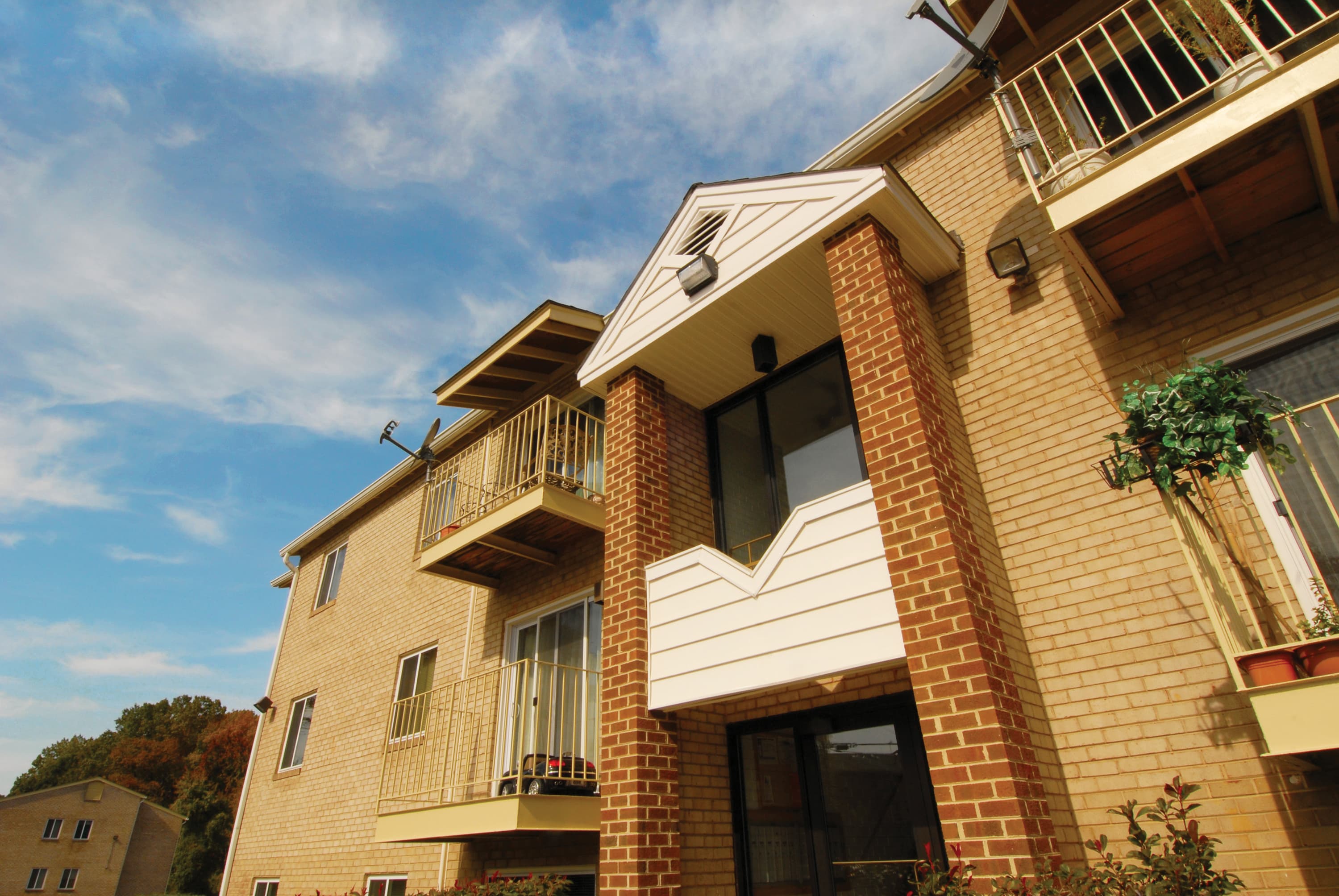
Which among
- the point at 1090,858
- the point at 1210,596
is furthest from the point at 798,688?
the point at 1210,596

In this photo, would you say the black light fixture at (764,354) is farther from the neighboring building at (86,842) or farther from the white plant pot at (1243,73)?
the neighboring building at (86,842)

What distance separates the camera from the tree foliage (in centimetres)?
3247

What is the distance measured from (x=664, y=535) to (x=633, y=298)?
2.43 metres

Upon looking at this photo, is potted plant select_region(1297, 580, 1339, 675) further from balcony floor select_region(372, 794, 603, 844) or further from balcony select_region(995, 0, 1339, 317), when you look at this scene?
balcony floor select_region(372, 794, 603, 844)

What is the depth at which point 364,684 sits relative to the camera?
40.0 ft

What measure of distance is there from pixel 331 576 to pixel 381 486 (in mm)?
2588

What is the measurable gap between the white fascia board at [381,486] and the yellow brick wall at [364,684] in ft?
0.70

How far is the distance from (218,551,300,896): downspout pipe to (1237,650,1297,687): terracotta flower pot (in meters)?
15.4

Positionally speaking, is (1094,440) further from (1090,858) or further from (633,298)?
(633,298)

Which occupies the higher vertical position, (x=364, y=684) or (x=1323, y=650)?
(x=364, y=684)

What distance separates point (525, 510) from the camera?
26.5 ft

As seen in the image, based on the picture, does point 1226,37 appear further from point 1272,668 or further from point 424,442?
point 424,442

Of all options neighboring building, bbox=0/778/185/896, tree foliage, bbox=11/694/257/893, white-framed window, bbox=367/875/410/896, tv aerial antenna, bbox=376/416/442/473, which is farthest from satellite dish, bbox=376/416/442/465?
neighboring building, bbox=0/778/185/896

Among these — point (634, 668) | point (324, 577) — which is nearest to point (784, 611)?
point (634, 668)
